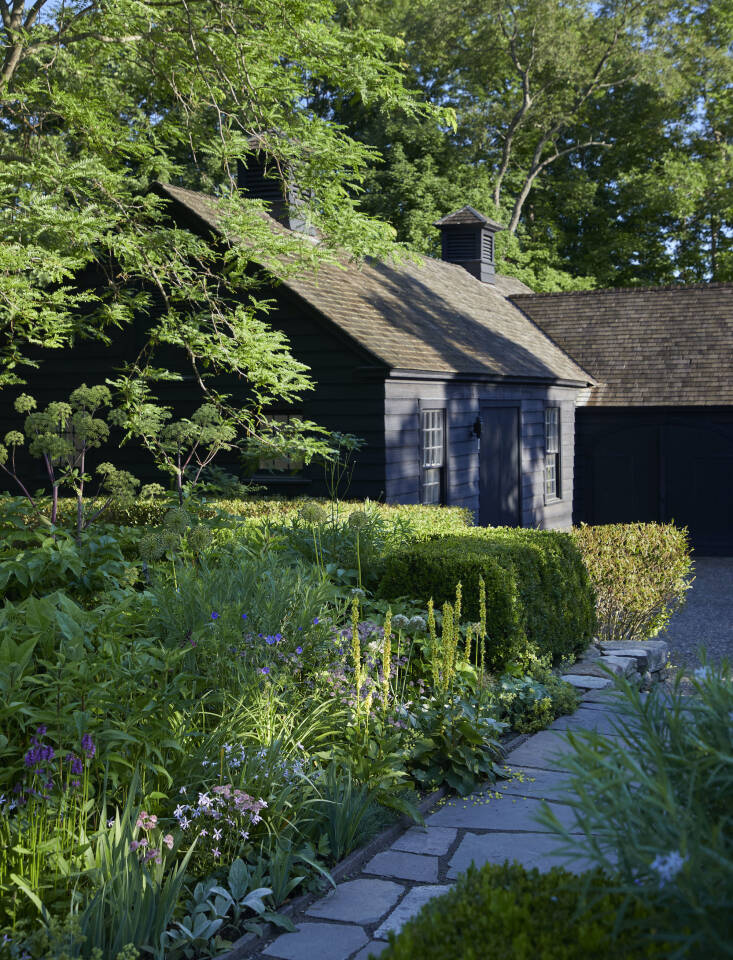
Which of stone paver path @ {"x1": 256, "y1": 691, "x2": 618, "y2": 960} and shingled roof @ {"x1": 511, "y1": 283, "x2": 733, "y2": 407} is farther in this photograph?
shingled roof @ {"x1": 511, "y1": 283, "x2": 733, "y2": 407}

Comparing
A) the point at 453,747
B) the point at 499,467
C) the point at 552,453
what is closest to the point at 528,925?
the point at 453,747

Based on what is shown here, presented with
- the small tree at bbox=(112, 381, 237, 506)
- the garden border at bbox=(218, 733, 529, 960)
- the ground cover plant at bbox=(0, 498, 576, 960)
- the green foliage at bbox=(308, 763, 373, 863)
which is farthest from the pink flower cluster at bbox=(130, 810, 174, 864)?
the small tree at bbox=(112, 381, 237, 506)

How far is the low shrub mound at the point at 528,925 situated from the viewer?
209 cm

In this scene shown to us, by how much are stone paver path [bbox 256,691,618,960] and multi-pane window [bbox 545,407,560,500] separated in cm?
1485

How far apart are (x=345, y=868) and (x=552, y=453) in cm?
1676

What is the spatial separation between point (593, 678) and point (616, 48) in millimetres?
31955

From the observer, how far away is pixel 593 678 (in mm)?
7293

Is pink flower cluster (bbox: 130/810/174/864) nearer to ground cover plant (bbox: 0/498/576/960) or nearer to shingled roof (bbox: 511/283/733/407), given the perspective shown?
ground cover plant (bbox: 0/498/576/960)

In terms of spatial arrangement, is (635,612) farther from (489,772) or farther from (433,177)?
(433,177)

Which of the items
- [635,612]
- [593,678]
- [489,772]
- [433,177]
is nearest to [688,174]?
[433,177]

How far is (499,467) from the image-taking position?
58.0 ft

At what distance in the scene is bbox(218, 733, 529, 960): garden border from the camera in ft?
11.1

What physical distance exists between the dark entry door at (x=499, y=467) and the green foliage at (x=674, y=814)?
1451 centimetres

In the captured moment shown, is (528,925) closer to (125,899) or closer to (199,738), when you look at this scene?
(125,899)
